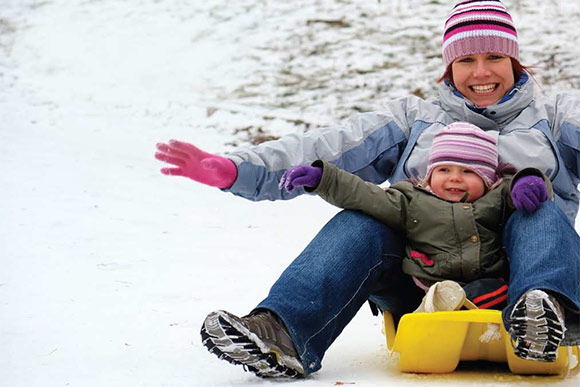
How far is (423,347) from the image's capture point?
213 cm

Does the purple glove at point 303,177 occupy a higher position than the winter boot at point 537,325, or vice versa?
the purple glove at point 303,177

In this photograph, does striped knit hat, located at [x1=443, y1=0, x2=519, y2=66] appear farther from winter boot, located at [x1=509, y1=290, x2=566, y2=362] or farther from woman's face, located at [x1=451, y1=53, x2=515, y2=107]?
winter boot, located at [x1=509, y1=290, x2=566, y2=362]

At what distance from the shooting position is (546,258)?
201 centimetres

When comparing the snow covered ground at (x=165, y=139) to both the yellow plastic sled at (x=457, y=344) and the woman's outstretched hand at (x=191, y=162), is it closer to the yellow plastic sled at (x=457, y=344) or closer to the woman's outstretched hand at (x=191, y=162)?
the yellow plastic sled at (x=457, y=344)

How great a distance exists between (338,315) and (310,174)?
38 centimetres

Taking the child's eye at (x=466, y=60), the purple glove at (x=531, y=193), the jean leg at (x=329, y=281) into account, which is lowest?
the jean leg at (x=329, y=281)

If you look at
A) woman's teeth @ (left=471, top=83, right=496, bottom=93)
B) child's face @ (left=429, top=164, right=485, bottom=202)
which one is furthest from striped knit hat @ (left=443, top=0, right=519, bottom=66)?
child's face @ (left=429, top=164, right=485, bottom=202)

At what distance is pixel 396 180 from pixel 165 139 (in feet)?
14.1

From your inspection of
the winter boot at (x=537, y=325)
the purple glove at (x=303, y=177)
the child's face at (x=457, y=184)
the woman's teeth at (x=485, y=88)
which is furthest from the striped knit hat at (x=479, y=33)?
the winter boot at (x=537, y=325)

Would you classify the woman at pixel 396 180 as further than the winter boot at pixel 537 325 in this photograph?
Yes

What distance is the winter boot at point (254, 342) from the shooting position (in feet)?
6.56

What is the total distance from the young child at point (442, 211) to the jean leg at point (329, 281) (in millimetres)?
59

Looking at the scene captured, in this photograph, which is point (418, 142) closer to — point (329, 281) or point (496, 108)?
point (496, 108)

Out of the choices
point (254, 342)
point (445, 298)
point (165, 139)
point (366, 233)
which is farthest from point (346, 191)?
point (165, 139)
